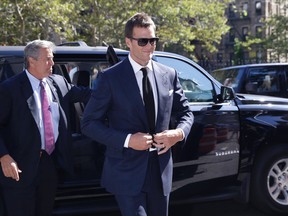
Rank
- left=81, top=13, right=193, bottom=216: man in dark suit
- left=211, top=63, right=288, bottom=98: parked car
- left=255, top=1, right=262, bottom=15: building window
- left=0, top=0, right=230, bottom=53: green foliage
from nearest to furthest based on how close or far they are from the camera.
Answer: left=81, top=13, right=193, bottom=216: man in dark suit < left=211, top=63, right=288, bottom=98: parked car < left=0, top=0, right=230, bottom=53: green foliage < left=255, top=1, right=262, bottom=15: building window

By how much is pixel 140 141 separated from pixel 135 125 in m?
0.17

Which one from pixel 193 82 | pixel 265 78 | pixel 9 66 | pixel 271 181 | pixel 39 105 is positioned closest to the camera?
pixel 39 105

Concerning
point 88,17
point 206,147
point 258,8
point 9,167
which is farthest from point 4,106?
point 258,8

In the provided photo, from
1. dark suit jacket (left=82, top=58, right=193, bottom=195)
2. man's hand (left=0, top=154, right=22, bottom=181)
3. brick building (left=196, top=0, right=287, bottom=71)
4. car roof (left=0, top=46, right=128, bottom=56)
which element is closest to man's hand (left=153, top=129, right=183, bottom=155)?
dark suit jacket (left=82, top=58, right=193, bottom=195)

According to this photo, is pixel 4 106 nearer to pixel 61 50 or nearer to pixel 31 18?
pixel 61 50

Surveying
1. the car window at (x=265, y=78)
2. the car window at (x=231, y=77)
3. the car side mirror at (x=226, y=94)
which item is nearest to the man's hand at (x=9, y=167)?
the car side mirror at (x=226, y=94)

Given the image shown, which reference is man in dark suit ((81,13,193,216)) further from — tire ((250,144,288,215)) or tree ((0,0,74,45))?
tree ((0,0,74,45))

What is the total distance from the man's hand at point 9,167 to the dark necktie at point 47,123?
29 centimetres

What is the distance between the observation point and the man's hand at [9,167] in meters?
2.99

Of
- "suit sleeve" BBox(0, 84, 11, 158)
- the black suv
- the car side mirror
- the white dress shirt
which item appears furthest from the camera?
the car side mirror

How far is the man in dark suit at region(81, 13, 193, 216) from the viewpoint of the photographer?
282cm

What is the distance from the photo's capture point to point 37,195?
329cm

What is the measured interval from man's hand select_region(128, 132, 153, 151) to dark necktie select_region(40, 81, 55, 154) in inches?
30.6

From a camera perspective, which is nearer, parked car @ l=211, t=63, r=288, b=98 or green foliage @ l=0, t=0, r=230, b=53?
parked car @ l=211, t=63, r=288, b=98
